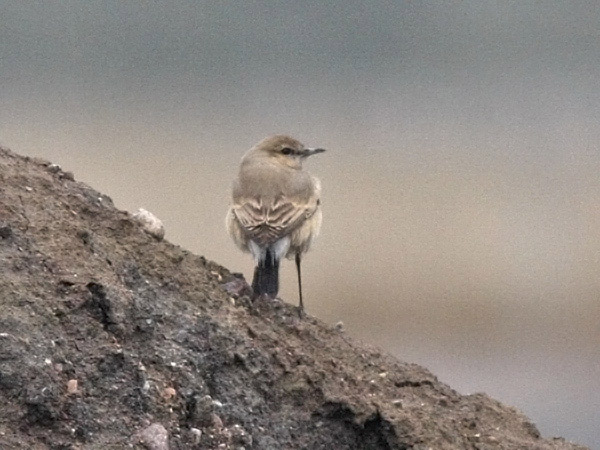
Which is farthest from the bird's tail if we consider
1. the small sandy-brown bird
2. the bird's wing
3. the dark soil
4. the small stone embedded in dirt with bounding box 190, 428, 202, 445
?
the small stone embedded in dirt with bounding box 190, 428, 202, 445

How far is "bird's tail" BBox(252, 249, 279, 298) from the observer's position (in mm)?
7242

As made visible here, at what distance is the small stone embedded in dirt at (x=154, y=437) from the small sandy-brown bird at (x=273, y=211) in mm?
2785

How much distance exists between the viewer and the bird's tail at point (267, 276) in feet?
23.8

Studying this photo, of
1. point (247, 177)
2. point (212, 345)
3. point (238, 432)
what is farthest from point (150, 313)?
point (247, 177)

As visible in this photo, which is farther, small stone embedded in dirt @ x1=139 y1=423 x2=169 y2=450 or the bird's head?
the bird's head

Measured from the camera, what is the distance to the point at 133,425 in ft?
16.4

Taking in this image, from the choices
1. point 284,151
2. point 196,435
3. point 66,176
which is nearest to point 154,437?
point 196,435

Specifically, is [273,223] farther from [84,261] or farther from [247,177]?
[84,261]

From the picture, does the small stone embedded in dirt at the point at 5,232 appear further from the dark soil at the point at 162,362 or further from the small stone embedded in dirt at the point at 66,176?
the small stone embedded in dirt at the point at 66,176

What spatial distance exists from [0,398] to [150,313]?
3.35 feet

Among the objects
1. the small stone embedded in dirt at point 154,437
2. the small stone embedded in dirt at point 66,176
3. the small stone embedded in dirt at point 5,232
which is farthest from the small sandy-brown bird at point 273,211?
the small stone embedded in dirt at point 154,437

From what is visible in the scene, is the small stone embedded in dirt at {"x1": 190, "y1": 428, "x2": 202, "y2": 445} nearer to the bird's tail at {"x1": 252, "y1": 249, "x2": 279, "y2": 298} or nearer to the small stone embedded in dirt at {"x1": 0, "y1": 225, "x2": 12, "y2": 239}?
the small stone embedded in dirt at {"x1": 0, "y1": 225, "x2": 12, "y2": 239}

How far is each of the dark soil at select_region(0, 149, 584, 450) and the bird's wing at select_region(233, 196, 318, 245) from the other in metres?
1.82

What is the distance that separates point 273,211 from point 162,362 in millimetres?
3467
